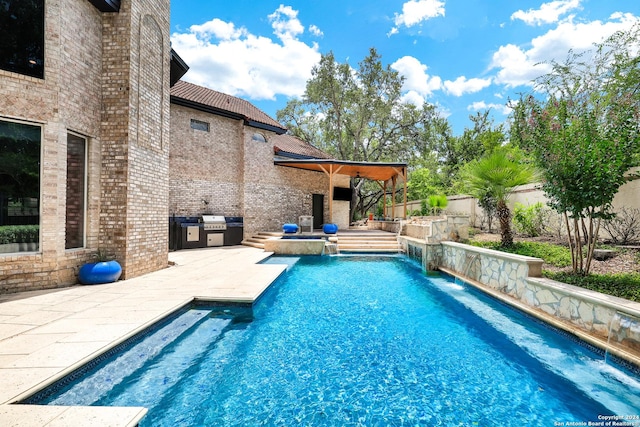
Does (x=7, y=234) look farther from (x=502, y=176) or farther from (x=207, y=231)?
(x=502, y=176)

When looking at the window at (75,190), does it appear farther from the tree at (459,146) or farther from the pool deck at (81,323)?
the tree at (459,146)

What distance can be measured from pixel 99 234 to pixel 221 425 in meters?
5.16

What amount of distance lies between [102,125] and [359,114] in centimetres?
1758

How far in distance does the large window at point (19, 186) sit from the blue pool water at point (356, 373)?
126 inches

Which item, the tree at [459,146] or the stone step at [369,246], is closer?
the stone step at [369,246]

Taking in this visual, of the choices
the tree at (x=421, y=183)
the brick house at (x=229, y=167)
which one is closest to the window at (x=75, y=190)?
the brick house at (x=229, y=167)

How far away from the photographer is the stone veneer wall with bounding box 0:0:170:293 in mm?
4555

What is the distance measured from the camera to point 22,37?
448 centimetres

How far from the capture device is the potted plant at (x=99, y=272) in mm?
5000

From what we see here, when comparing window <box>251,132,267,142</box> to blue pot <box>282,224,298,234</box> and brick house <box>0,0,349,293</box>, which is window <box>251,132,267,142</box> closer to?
blue pot <box>282,224,298,234</box>

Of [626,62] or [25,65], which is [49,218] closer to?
[25,65]

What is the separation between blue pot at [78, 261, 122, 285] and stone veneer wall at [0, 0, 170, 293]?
6.8 inches

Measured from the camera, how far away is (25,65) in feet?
14.6

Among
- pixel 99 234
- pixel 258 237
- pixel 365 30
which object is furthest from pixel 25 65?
pixel 365 30
